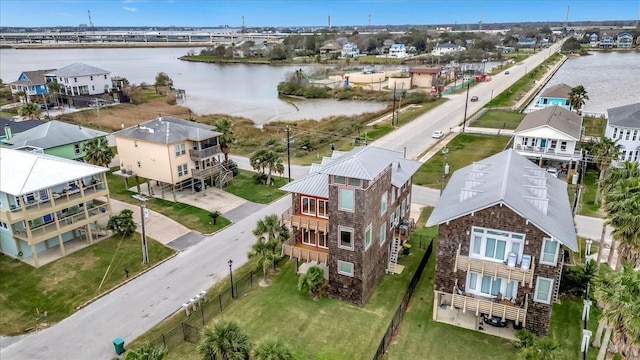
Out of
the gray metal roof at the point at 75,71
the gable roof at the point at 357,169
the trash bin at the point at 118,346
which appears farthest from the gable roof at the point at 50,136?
the gray metal roof at the point at 75,71

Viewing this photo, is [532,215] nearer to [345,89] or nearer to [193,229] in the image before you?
[193,229]

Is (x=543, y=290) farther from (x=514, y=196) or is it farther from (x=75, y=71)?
(x=75, y=71)

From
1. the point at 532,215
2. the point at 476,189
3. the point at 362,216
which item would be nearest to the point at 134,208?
the point at 362,216

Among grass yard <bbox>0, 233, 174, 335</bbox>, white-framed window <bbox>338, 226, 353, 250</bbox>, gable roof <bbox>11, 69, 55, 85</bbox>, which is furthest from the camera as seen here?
gable roof <bbox>11, 69, 55, 85</bbox>

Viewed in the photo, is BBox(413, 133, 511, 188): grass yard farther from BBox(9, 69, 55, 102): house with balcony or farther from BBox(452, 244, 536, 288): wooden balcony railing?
BBox(9, 69, 55, 102): house with balcony

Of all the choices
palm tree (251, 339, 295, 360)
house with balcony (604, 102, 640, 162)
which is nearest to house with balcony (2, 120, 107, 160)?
palm tree (251, 339, 295, 360)
